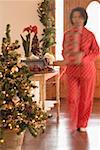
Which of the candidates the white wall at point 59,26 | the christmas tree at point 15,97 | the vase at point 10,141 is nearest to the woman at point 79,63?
the christmas tree at point 15,97

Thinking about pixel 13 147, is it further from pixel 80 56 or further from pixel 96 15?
pixel 96 15

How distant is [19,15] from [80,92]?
2.75 m

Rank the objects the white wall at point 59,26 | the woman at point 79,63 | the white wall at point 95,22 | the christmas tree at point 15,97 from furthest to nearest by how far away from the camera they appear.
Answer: the white wall at point 95,22 < the white wall at point 59,26 < the woman at point 79,63 < the christmas tree at point 15,97

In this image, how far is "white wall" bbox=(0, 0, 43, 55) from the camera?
23.5 feet

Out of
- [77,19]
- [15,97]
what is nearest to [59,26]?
[77,19]

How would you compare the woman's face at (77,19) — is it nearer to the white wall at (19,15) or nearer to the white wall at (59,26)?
the white wall at (19,15)

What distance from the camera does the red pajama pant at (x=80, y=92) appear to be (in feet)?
15.9

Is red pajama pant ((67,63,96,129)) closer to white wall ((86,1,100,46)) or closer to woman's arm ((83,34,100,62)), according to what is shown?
woman's arm ((83,34,100,62))

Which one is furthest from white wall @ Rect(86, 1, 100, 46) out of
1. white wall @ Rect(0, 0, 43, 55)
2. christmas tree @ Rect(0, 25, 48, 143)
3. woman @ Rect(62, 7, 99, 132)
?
christmas tree @ Rect(0, 25, 48, 143)

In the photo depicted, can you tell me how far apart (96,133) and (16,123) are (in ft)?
8.84

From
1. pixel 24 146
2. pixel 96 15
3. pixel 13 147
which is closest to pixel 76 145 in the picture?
pixel 24 146

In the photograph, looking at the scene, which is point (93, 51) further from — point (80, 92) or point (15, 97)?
point (15, 97)

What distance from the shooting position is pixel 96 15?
7949 millimetres

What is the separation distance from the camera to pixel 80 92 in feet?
16.2
